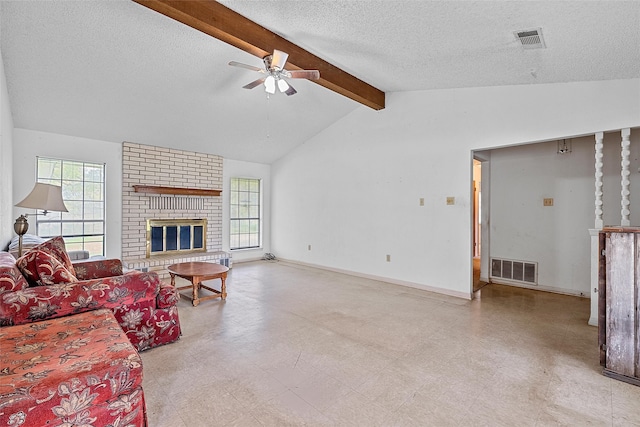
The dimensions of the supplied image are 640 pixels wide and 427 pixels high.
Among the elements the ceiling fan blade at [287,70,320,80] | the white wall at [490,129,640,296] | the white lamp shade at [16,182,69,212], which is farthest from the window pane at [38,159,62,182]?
the white wall at [490,129,640,296]

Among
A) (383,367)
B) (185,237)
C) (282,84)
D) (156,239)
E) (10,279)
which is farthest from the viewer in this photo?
(185,237)

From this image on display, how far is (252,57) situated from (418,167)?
294 centimetres

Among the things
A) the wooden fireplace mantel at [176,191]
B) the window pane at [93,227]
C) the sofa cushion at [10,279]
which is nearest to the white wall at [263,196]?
the wooden fireplace mantel at [176,191]

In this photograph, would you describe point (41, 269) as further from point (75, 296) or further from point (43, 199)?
point (43, 199)

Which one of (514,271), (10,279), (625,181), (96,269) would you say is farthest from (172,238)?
(625,181)

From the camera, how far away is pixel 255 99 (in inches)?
188

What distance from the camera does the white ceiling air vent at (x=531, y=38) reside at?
2.57 m

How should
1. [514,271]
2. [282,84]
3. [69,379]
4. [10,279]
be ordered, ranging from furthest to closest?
[514,271], [282,84], [10,279], [69,379]

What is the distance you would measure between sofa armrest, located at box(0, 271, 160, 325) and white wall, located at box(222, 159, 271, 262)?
413 centimetres

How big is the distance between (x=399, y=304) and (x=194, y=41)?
13.1 feet

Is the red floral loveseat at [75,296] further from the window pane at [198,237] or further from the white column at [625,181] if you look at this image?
the white column at [625,181]

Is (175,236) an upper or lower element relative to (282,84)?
lower

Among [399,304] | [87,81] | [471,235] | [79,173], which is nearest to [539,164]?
[471,235]

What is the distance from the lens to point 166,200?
5.82 metres
